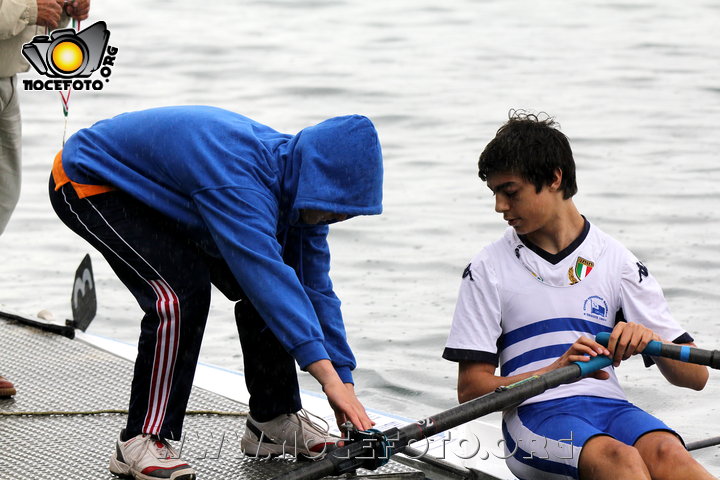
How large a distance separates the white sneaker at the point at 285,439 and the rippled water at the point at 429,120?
202 cm

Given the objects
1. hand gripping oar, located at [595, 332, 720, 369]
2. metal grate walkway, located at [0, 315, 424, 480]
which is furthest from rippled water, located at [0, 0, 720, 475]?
hand gripping oar, located at [595, 332, 720, 369]

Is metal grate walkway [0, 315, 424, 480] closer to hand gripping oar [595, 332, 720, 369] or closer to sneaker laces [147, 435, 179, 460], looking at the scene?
Result: sneaker laces [147, 435, 179, 460]

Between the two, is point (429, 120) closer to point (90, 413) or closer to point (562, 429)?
point (90, 413)

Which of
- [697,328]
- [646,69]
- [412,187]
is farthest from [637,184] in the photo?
[646,69]

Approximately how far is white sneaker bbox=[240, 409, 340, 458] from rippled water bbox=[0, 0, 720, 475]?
2.02 metres

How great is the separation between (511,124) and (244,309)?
41.1 inches

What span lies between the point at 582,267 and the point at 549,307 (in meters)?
0.17

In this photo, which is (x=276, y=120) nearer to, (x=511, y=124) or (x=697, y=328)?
(x=697, y=328)

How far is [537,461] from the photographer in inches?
141

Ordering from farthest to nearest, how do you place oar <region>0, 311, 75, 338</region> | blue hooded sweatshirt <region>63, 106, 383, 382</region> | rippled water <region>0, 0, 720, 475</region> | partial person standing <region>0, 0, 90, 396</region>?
rippled water <region>0, 0, 720, 475</region>, oar <region>0, 311, 75, 338</region>, partial person standing <region>0, 0, 90, 396</region>, blue hooded sweatshirt <region>63, 106, 383, 382</region>

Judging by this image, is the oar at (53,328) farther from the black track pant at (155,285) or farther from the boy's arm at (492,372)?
the boy's arm at (492,372)

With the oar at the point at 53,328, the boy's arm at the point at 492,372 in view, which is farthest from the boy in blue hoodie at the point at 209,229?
the oar at the point at 53,328

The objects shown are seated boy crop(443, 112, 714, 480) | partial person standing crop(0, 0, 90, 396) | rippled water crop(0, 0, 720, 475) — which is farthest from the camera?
rippled water crop(0, 0, 720, 475)

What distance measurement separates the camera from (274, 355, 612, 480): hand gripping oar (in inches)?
132
